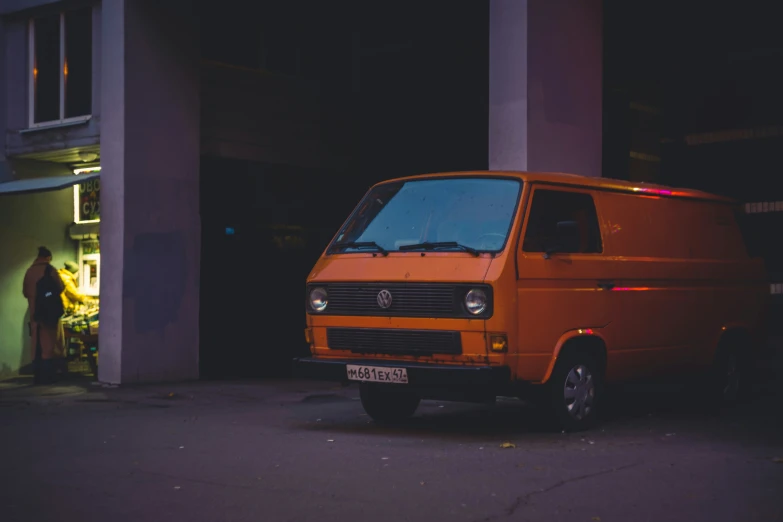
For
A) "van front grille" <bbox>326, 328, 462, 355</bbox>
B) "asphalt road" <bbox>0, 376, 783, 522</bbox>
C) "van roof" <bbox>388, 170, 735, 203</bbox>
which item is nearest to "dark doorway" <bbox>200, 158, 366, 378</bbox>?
"asphalt road" <bbox>0, 376, 783, 522</bbox>

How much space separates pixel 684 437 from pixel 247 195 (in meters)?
9.07

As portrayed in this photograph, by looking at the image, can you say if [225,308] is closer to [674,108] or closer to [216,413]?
[216,413]

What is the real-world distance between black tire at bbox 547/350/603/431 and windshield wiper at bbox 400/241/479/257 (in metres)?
1.22

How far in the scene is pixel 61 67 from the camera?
1695 centimetres

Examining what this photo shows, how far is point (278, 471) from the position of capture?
7.78 metres

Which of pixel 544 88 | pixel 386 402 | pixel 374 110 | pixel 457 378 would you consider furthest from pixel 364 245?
pixel 374 110

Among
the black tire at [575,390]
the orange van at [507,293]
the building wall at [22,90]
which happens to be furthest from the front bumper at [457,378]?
the building wall at [22,90]

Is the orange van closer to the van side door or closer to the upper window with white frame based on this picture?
the van side door

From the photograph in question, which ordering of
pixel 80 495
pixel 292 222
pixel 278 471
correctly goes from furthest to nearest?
pixel 292 222
pixel 278 471
pixel 80 495

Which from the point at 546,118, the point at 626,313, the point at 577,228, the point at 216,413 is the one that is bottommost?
the point at 216,413

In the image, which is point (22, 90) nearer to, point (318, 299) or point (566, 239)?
point (318, 299)

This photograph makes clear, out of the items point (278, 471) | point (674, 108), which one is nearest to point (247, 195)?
point (674, 108)

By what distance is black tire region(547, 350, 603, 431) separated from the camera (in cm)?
959

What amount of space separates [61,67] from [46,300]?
11.7 ft
